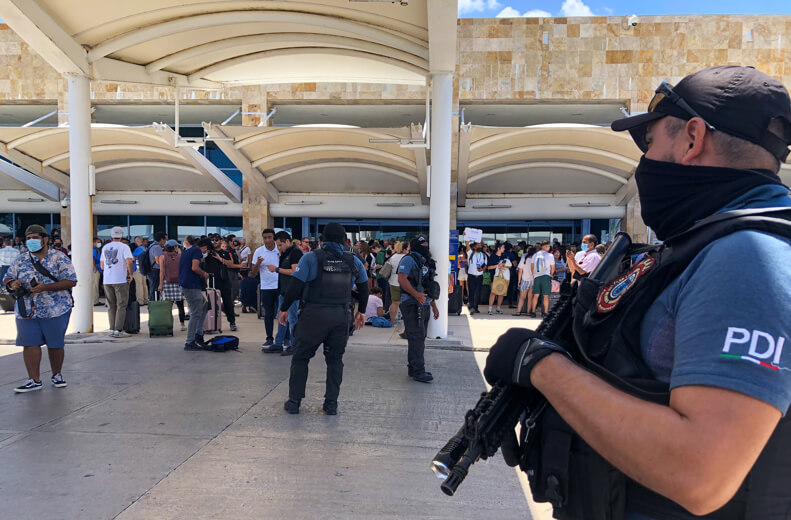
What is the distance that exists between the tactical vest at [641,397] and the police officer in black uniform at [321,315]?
425 cm

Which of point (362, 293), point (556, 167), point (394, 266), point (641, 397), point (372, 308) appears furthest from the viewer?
point (556, 167)

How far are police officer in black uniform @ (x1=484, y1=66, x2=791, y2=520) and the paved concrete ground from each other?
2506 mm

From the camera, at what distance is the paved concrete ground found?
11.6ft

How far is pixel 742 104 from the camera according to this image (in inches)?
45.9

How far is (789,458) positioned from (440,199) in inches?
335

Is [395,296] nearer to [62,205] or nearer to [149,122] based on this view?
[62,205]

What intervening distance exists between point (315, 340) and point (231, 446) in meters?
1.36

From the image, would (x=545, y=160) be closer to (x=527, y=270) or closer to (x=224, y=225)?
(x=527, y=270)

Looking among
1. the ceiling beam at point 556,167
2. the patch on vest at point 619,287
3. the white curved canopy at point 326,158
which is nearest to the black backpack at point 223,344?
the white curved canopy at point 326,158

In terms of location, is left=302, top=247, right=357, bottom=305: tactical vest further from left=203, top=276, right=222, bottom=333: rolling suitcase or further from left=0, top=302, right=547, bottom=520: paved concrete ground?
left=203, top=276, right=222, bottom=333: rolling suitcase

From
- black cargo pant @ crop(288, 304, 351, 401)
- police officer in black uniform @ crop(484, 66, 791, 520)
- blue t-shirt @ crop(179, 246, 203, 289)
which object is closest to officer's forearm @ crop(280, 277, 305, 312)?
black cargo pant @ crop(288, 304, 351, 401)

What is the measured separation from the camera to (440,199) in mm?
9477

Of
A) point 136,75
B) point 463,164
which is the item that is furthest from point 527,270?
point 136,75

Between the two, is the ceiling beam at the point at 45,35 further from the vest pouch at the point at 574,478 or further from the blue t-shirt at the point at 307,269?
the vest pouch at the point at 574,478
